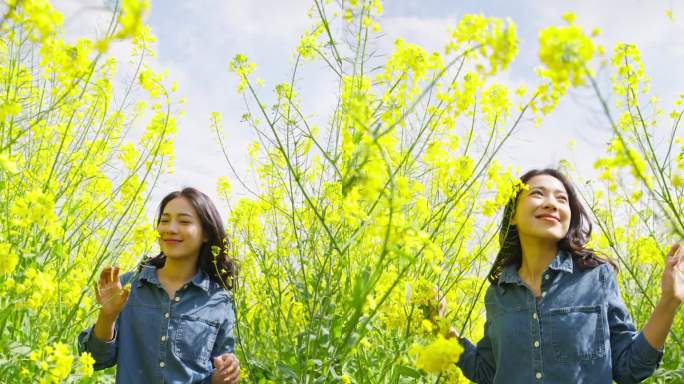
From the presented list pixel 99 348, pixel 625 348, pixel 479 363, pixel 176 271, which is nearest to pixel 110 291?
pixel 99 348

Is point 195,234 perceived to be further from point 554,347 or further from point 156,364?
point 554,347

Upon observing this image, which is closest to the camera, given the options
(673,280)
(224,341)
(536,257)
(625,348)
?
(673,280)

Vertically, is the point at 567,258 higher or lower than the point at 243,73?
lower

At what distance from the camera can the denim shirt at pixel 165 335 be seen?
275cm

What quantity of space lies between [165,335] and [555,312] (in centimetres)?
158

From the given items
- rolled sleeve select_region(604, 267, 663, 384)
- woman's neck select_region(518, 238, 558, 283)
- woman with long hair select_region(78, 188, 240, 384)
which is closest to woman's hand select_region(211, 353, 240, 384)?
woman with long hair select_region(78, 188, 240, 384)

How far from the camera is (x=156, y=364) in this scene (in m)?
2.76

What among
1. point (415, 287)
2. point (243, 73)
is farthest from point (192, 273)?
point (415, 287)

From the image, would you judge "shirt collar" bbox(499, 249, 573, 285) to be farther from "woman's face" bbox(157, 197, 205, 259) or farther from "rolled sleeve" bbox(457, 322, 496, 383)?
"woman's face" bbox(157, 197, 205, 259)

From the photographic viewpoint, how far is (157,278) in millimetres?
3002

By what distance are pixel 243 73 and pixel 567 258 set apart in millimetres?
1441

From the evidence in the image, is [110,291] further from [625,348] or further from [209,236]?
[625,348]

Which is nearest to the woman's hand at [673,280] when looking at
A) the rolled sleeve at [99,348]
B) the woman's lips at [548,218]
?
the woman's lips at [548,218]

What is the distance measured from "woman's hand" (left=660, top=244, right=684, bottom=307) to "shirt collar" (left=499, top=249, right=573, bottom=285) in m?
0.45
